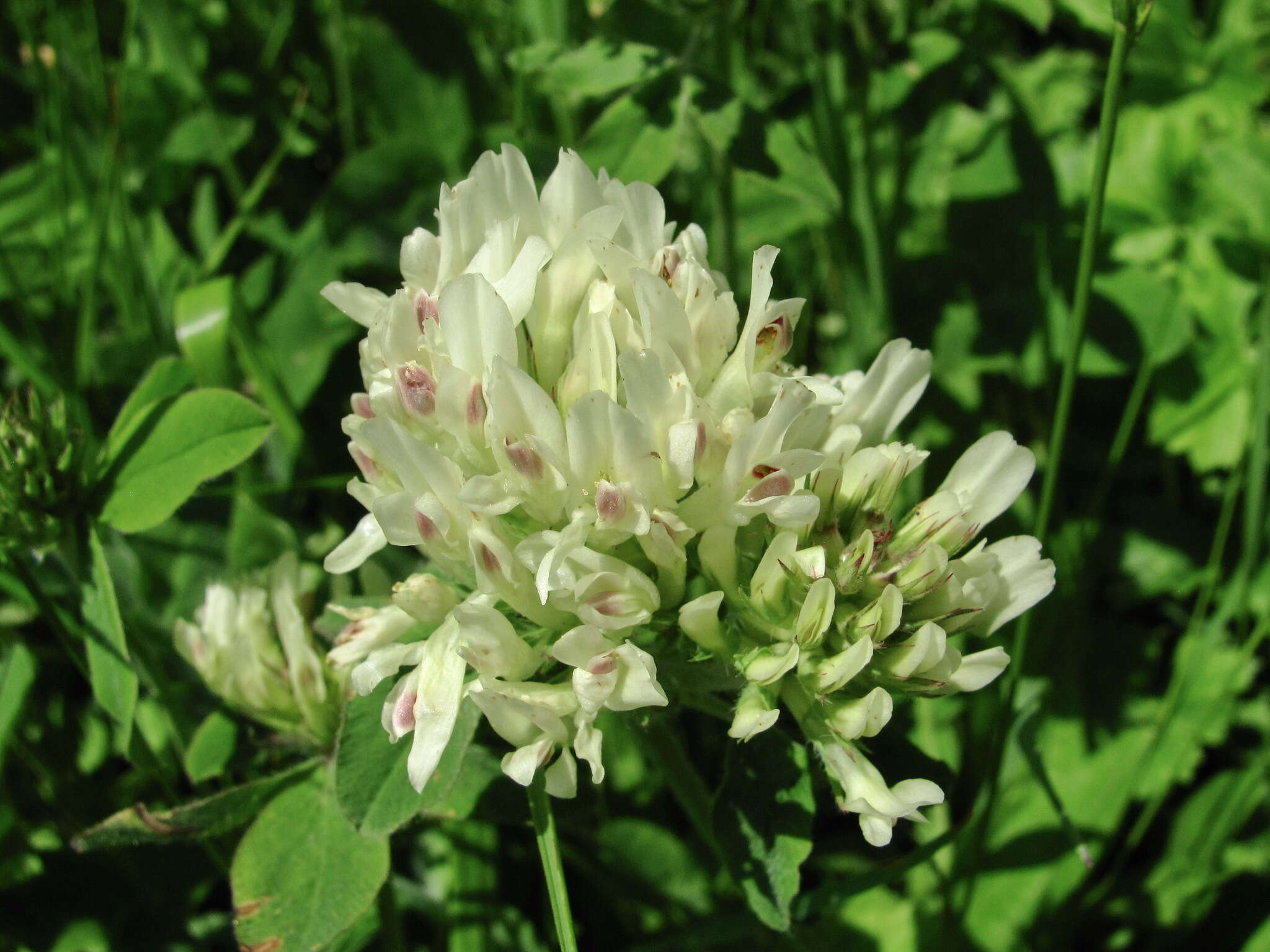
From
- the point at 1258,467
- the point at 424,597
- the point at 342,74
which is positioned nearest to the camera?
the point at 424,597

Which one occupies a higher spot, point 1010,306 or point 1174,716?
point 1010,306

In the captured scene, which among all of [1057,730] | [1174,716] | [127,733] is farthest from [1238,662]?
A: [127,733]

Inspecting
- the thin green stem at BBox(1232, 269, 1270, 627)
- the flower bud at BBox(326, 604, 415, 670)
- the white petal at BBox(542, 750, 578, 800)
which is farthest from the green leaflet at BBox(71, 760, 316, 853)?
the thin green stem at BBox(1232, 269, 1270, 627)

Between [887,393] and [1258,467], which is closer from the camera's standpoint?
[887,393]

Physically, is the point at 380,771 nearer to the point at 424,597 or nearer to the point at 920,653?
the point at 424,597

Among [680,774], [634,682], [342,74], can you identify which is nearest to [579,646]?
[634,682]

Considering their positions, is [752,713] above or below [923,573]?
below

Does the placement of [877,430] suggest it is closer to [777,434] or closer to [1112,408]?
[777,434]
